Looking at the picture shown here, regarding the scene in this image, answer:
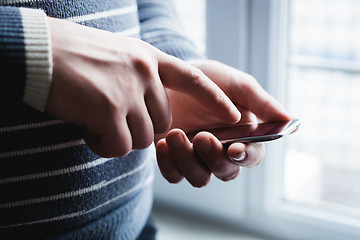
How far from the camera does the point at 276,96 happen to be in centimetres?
80

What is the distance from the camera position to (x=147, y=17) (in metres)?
0.65

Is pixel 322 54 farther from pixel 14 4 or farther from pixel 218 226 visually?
pixel 14 4

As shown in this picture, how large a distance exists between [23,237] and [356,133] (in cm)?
136

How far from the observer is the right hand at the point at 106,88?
347mm

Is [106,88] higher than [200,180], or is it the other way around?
[106,88]

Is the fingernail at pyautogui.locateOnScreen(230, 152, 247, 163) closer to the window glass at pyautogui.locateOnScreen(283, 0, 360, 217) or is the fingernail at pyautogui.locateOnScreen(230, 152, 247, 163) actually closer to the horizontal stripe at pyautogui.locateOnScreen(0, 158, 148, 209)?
the horizontal stripe at pyautogui.locateOnScreen(0, 158, 148, 209)

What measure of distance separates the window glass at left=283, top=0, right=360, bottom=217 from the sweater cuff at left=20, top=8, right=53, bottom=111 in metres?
0.53

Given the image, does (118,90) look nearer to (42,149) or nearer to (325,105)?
(42,149)

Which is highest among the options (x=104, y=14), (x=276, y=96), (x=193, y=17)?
(x=104, y=14)

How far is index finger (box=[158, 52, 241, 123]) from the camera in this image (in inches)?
16.1

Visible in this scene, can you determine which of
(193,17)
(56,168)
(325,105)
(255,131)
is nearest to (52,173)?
(56,168)

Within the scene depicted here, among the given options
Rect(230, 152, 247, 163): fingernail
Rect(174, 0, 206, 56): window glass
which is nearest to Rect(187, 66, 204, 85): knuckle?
Rect(230, 152, 247, 163): fingernail

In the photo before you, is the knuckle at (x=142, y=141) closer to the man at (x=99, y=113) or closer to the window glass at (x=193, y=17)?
the man at (x=99, y=113)

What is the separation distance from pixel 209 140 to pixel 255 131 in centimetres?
7
